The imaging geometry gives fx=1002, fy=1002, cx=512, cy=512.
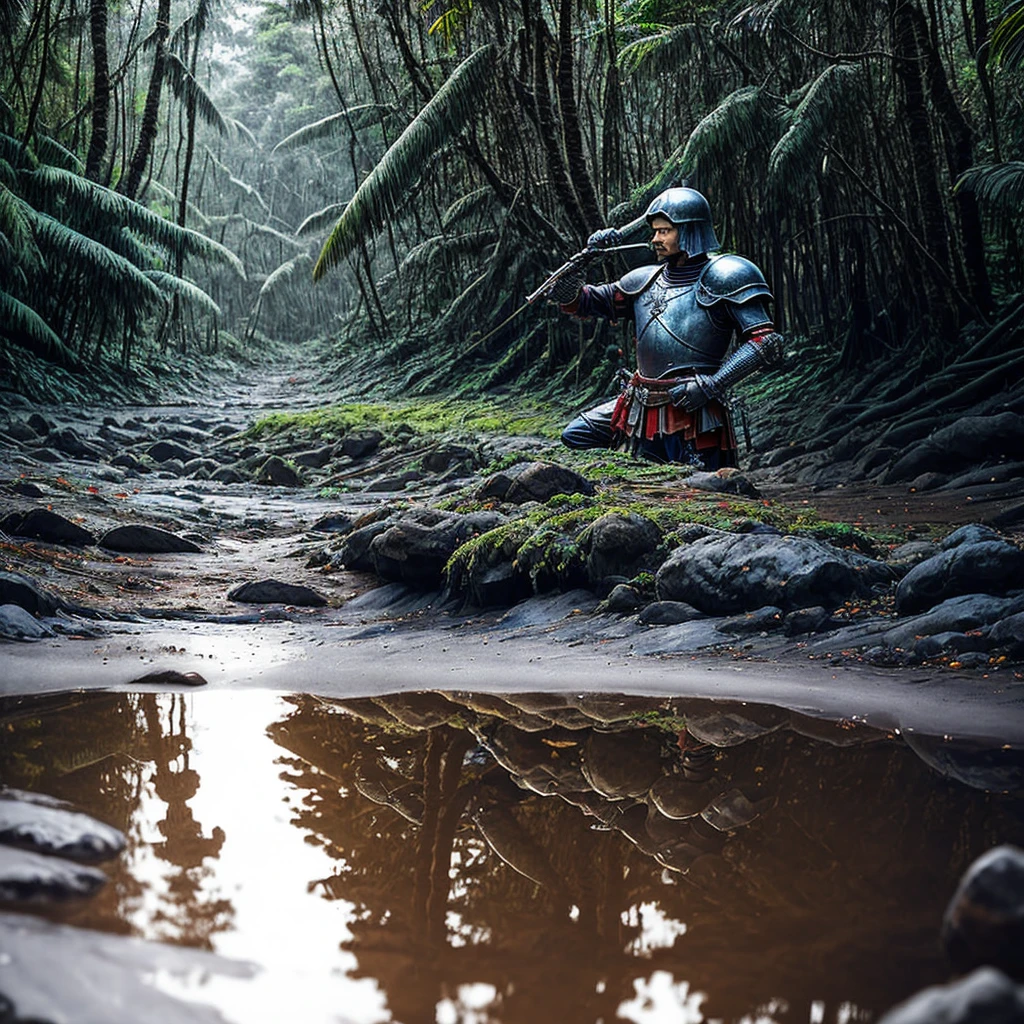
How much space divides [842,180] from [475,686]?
28.2 ft

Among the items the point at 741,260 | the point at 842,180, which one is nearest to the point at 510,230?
the point at 842,180

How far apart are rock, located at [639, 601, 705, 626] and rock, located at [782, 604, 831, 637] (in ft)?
1.29

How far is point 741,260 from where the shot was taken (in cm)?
608

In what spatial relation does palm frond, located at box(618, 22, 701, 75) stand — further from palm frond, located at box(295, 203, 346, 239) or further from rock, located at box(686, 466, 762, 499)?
palm frond, located at box(295, 203, 346, 239)

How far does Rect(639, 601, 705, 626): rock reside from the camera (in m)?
3.86

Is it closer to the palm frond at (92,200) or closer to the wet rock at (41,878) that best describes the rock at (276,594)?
the wet rock at (41,878)

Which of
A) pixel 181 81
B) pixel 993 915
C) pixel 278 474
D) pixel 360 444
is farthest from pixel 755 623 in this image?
pixel 181 81

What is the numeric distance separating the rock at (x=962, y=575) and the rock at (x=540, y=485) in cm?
234

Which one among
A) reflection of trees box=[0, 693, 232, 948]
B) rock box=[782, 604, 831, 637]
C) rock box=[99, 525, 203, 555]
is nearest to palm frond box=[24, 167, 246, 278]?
rock box=[99, 525, 203, 555]

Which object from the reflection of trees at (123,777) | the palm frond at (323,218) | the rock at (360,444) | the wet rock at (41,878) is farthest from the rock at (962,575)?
the palm frond at (323,218)

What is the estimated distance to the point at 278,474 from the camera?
412 inches

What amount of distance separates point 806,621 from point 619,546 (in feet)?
3.50

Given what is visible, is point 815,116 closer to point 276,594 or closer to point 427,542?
point 427,542

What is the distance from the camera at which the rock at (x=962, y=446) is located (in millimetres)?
6800
